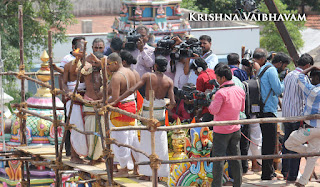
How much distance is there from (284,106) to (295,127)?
0.30 meters

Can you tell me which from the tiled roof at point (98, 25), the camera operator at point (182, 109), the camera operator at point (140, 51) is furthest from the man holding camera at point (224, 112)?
the tiled roof at point (98, 25)

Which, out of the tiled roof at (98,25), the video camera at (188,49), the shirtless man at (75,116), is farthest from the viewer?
the tiled roof at (98,25)

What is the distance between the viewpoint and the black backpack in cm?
1012

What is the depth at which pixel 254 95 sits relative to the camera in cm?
1012

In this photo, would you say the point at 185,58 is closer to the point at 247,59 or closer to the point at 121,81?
the point at 247,59

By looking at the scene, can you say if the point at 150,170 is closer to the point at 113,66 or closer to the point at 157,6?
the point at 113,66

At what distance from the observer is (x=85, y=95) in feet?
33.8

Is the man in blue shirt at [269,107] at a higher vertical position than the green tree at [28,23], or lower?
lower

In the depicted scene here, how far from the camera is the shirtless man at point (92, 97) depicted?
10.1 meters

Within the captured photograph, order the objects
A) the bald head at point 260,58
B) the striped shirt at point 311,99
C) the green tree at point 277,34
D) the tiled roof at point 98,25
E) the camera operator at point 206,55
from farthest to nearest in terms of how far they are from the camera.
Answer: the tiled roof at point 98,25 → the green tree at point 277,34 → the camera operator at point 206,55 → the bald head at point 260,58 → the striped shirt at point 311,99

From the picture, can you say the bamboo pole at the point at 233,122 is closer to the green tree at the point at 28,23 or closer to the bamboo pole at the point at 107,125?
the bamboo pole at the point at 107,125

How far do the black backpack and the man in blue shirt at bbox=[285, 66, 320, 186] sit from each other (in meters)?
0.70

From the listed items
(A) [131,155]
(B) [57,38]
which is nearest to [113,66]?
(A) [131,155]

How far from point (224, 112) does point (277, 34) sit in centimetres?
1740
